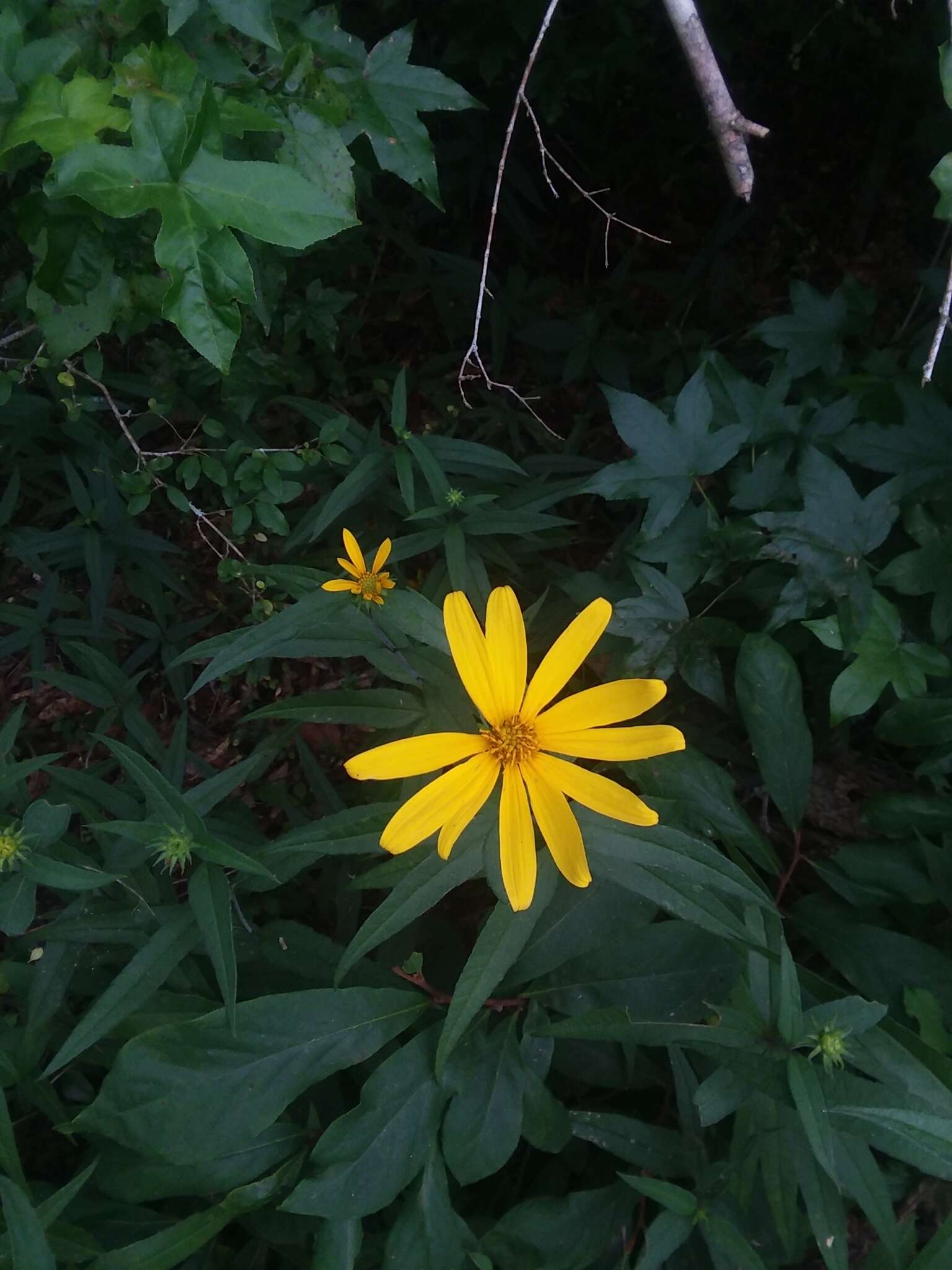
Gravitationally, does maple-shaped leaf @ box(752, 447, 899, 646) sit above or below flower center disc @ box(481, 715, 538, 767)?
above

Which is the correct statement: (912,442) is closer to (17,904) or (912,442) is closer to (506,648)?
(506,648)

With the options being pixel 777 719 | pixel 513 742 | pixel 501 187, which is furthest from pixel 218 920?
pixel 501 187

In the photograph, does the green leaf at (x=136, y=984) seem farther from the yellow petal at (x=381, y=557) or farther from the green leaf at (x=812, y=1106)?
the green leaf at (x=812, y=1106)

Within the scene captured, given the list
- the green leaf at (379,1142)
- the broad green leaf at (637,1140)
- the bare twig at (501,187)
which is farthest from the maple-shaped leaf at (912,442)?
the green leaf at (379,1142)

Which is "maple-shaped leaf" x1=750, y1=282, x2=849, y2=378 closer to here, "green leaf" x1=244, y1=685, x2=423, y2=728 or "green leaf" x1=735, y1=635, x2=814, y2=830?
"green leaf" x1=735, y1=635, x2=814, y2=830

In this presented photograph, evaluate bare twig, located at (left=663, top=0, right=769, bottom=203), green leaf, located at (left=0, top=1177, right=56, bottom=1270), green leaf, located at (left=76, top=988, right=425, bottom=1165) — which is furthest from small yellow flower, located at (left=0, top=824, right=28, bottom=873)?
bare twig, located at (left=663, top=0, right=769, bottom=203)

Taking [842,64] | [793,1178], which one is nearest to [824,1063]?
[793,1178]
